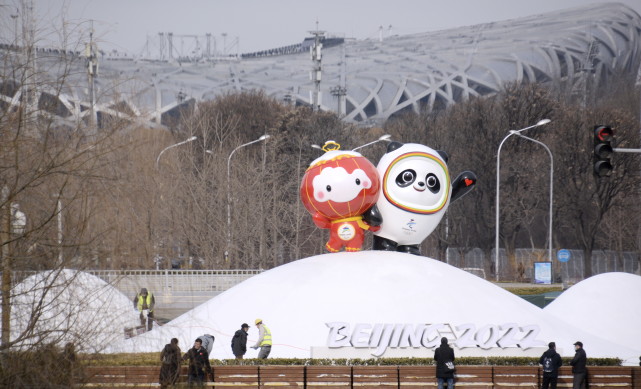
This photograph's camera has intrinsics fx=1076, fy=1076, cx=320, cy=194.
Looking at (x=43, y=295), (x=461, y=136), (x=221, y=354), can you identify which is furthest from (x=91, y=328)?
(x=461, y=136)

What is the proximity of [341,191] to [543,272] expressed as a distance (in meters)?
26.0

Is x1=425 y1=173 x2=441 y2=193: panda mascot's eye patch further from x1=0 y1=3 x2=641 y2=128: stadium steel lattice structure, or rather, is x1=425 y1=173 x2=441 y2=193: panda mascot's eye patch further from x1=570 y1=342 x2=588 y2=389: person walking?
x1=0 y1=3 x2=641 y2=128: stadium steel lattice structure

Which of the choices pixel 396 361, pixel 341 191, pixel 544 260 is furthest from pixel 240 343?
pixel 544 260

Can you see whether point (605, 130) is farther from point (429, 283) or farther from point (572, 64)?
point (572, 64)

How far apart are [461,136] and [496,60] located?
47.0 m

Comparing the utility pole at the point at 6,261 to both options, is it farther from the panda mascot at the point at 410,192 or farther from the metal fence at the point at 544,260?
the metal fence at the point at 544,260

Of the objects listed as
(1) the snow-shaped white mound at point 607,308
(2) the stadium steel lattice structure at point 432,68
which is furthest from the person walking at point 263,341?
(2) the stadium steel lattice structure at point 432,68

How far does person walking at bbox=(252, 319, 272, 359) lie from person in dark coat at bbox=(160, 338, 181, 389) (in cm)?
557

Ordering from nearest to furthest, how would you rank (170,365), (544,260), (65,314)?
(65,314)
(170,365)
(544,260)

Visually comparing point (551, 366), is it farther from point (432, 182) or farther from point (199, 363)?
point (199, 363)

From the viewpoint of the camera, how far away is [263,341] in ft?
76.8

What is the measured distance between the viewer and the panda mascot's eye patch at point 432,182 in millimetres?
26391

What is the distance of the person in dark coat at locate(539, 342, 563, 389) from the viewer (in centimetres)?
2127

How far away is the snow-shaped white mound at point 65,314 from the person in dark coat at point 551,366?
1056cm
